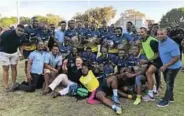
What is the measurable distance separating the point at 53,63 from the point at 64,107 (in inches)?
70.9

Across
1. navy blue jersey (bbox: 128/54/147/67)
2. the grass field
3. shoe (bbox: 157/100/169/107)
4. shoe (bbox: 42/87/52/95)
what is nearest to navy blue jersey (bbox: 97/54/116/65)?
navy blue jersey (bbox: 128/54/147/67)

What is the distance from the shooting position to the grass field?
6418 millimetres

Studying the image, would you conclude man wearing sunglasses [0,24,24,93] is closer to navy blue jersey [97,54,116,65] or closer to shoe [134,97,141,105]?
navy blue jersey [97,54,116,65]

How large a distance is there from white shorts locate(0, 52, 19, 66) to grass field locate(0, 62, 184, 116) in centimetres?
90

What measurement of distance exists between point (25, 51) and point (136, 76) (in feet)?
10.8

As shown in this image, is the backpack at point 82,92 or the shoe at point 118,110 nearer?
the shoe at point 118,110

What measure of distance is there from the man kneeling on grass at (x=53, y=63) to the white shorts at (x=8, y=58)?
2.58 feet

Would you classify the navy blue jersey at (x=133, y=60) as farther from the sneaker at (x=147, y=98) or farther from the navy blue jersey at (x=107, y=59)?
the sneaker at (x=147, y=98)

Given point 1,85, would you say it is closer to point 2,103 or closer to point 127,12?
point 2,103

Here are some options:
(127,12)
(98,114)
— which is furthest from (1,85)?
(127,12)

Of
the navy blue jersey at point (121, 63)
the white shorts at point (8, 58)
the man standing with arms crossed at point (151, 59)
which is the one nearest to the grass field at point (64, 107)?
the man standing with arms crossed at point (151, 59)

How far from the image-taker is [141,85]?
735 cm

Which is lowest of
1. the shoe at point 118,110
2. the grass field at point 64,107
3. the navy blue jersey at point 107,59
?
the grass field at point 64,107

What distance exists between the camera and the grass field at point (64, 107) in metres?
6.42
